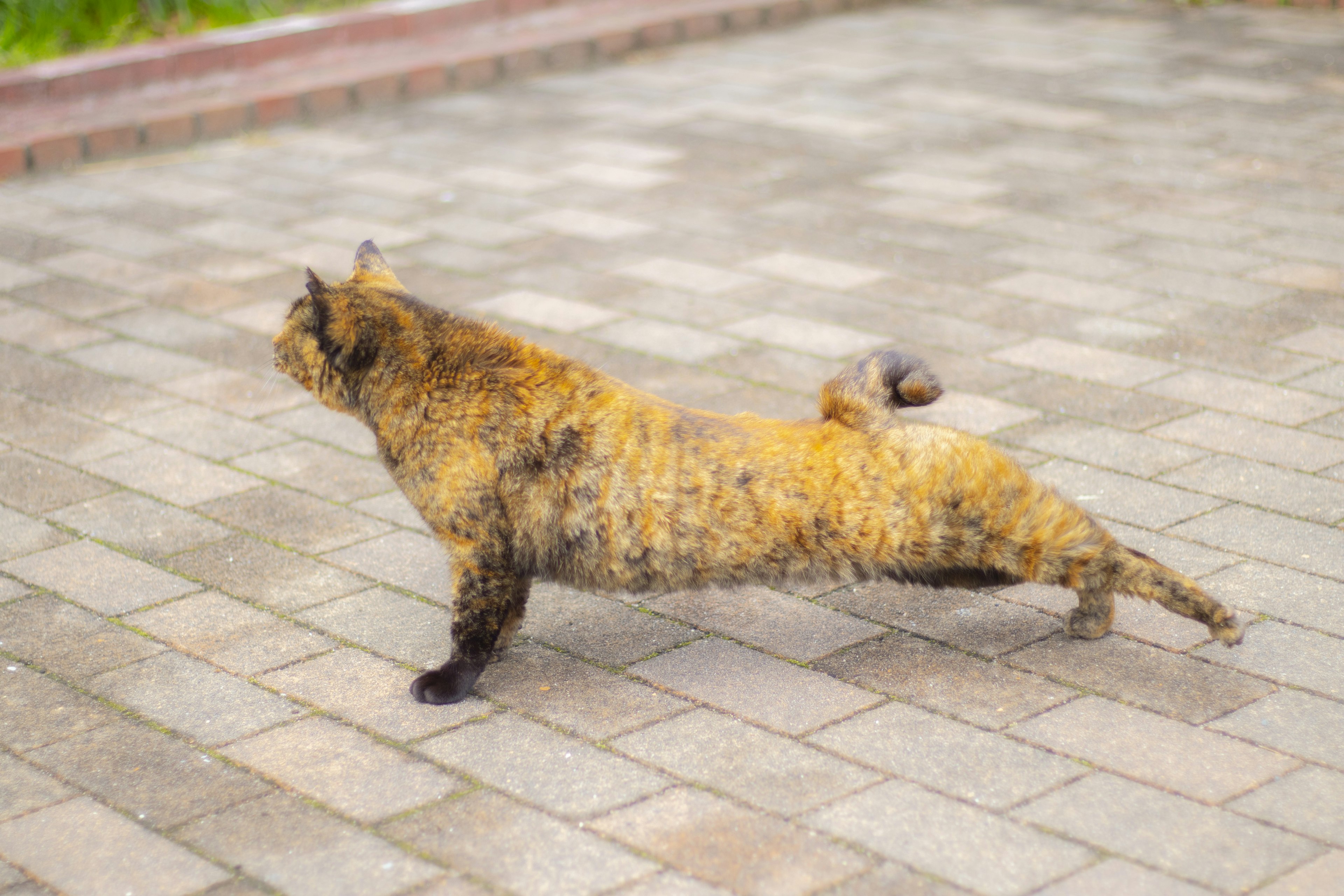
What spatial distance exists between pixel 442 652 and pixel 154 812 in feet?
3.37

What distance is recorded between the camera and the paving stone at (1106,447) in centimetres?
539

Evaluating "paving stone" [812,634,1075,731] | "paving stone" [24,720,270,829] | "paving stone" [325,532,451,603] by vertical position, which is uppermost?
"paving stone" [325,532,451,603]

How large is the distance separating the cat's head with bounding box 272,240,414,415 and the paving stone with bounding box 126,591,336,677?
Result: 0.77 meters

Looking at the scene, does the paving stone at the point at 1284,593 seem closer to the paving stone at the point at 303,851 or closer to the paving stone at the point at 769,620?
the paving stone at the point at 769,620

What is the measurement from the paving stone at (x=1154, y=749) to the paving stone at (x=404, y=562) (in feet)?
6.51

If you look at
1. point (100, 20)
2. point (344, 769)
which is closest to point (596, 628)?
point (344, 769)

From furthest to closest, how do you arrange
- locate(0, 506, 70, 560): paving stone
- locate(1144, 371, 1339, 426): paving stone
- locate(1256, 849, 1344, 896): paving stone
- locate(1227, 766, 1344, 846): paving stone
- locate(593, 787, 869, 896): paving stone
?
locate(1144, 371, 1339, 426): paving stone, locate(0, 506, 70, 560): paving stone, locate(1227, 766, 1344, 846): paving stone, locate(593, 787, 869, 896): paving stone, locate(1256, 849, 1344, 896): paving stone

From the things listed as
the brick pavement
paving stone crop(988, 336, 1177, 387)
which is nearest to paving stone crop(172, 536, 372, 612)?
the brick pavement

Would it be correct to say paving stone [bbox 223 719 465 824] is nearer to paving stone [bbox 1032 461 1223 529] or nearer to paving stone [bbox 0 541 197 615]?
paving stone [bbox 0 541 197 615]

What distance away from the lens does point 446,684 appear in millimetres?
4035

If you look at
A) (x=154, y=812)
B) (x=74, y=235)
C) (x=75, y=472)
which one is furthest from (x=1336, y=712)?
(x=74, y=235)

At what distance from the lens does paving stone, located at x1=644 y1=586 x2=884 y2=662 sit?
436 centimetres

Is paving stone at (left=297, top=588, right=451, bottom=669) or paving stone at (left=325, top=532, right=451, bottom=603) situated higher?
paving stone at (left=325, top=532, right=451, bottom=603)

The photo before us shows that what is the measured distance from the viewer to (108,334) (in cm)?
691
